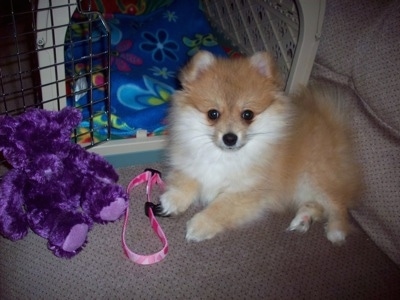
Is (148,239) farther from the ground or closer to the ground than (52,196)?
closer to the ground

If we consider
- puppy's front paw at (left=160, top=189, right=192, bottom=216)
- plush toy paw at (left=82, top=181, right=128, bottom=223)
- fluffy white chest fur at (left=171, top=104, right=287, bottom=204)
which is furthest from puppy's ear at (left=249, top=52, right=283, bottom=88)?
plush toy paw at (left=82, top=181, right=128, bottom=223)

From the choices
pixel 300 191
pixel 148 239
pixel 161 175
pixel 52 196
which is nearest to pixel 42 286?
pixel 52 196

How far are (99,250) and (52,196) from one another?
0.97ft

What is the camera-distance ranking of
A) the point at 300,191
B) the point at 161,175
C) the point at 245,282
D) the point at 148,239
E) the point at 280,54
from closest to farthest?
1. the point at 245,282
2. the point at 148,239
3. the point at 300,191
4. the point at 161,175
5. the point at 280,54

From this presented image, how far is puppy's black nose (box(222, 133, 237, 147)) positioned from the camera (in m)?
1.42

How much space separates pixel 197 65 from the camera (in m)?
1.48

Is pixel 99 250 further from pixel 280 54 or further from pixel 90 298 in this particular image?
pixel 280 54

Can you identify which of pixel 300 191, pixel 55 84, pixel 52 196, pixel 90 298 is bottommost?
pixel 90 298

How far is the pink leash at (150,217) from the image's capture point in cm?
140

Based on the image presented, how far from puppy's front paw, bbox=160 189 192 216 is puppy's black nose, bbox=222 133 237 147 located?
13.8 inches

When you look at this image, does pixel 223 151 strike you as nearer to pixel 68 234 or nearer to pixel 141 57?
pixel 68 234

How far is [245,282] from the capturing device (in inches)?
54.9

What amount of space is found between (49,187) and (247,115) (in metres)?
0.81

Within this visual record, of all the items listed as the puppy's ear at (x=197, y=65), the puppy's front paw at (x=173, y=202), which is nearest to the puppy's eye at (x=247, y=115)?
the puppy's ear at (x=197, y=65)
